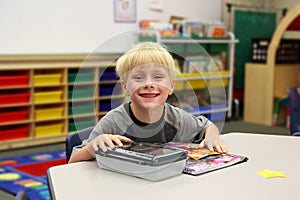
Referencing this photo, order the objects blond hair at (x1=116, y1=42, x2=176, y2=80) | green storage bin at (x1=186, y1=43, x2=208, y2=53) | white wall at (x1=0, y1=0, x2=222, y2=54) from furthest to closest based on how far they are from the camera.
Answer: white wall at (x1=0, y1=0, x2=222, y2=54), green storage bin at (x1=186, y1=43, x2=208, y2=53), blond hair at (x1=116, y1=42, x2=176, y2=80)

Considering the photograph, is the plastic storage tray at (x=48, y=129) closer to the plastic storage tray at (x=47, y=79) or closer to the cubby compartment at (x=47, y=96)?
the cubby compartment at (x=47, y=96)

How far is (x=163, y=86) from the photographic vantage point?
1.32m

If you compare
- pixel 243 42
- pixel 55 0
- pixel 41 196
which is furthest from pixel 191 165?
pixel 243 42

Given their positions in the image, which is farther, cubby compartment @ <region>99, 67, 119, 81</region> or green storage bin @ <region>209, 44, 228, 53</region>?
green storage bin @ <region>209, 44, 228, 53</region>

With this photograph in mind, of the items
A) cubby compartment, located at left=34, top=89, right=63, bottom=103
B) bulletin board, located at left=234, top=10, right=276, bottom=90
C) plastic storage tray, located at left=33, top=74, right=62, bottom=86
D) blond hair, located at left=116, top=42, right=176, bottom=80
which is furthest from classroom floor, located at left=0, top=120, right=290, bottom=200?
blond hair, located at left=116, top=42, right=176, bottom=80

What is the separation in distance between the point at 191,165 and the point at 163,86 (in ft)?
0.80

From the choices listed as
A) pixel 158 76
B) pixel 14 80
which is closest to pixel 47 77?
pixel 14 80

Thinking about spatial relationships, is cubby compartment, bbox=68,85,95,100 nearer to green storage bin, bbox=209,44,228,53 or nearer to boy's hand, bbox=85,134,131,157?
boy's hand, bbox=85,134,131,157

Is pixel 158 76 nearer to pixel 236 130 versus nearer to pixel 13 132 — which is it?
pixel 13 132

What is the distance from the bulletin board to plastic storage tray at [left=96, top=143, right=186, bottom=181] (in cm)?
483

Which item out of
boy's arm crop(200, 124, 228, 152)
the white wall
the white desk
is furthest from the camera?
the white wall

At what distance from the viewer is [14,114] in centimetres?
409

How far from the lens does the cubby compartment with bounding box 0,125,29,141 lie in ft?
13.3

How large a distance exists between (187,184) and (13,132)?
3262 mm
